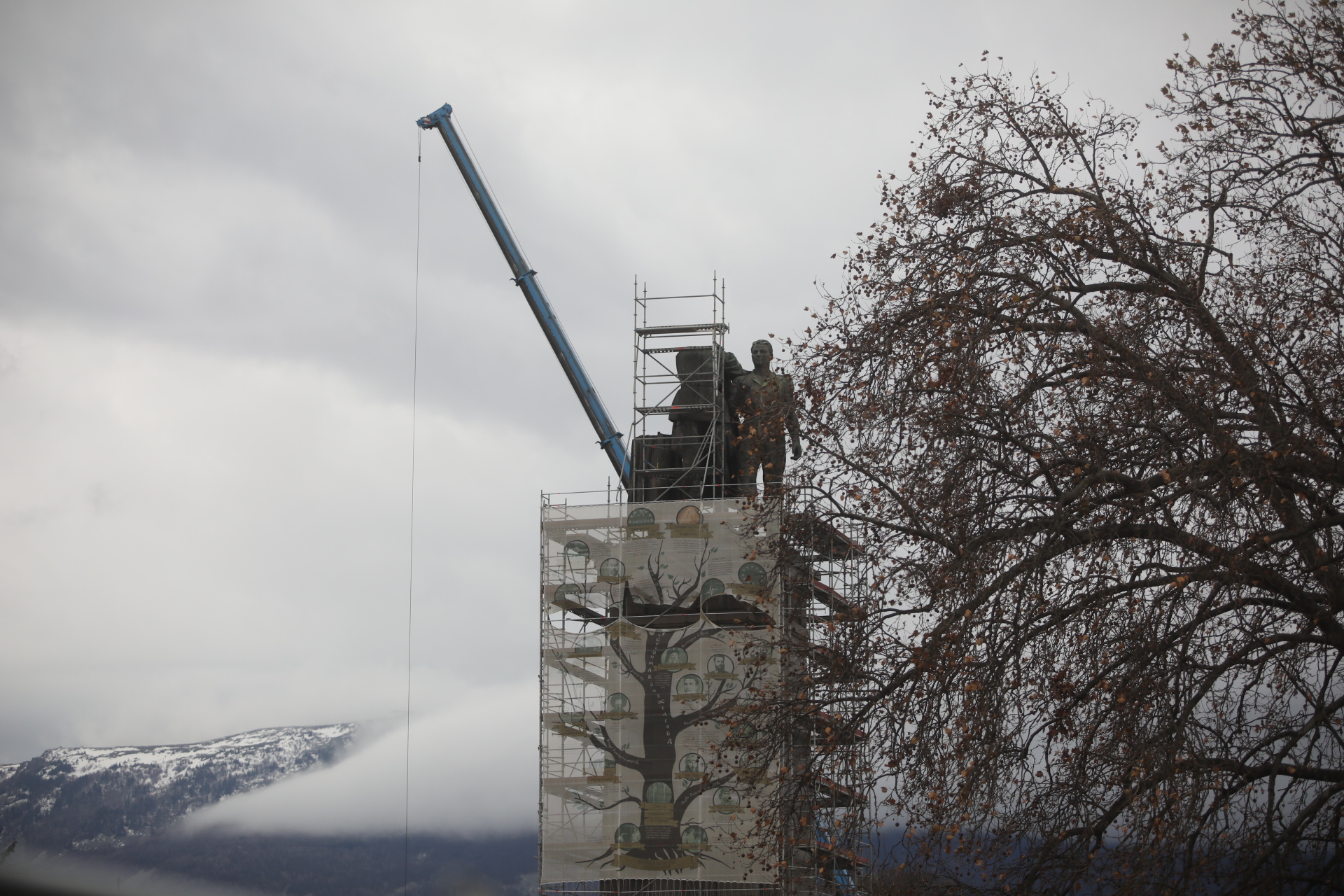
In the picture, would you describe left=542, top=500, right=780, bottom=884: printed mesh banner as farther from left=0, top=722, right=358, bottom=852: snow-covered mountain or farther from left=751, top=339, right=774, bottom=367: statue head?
left=0, top=722, right=358, bottom=852: snow-covered mountain

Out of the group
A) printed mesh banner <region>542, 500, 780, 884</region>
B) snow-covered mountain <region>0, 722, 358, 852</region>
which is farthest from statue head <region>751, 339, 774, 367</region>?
snow-covered mountain <region>0, 722, 358, 852</region>

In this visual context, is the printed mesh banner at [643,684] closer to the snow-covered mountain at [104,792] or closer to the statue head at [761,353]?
the statue head at [761,353]

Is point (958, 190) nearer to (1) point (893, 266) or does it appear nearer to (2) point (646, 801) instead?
(1) point (893, 266)

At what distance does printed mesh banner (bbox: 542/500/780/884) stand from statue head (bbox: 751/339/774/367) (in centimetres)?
517

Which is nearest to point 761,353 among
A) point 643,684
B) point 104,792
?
point 643,684

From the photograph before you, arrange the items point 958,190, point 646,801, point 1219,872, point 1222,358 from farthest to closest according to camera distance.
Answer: point 646,801
point 958,190
point 1222,358
point 1219,872

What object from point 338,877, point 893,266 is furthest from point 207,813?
point 893,266

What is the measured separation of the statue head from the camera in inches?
1405

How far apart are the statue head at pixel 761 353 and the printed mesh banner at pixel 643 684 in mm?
5173

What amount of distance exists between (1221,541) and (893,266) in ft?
13.2

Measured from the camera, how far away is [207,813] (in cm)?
19000

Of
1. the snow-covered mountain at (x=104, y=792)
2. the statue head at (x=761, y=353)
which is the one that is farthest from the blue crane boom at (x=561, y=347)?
the snow-covered mountain at (x=104, y=792)

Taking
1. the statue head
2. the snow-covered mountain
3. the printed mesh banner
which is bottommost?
the snow-covered mountain

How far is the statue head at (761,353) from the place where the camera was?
117 feet
